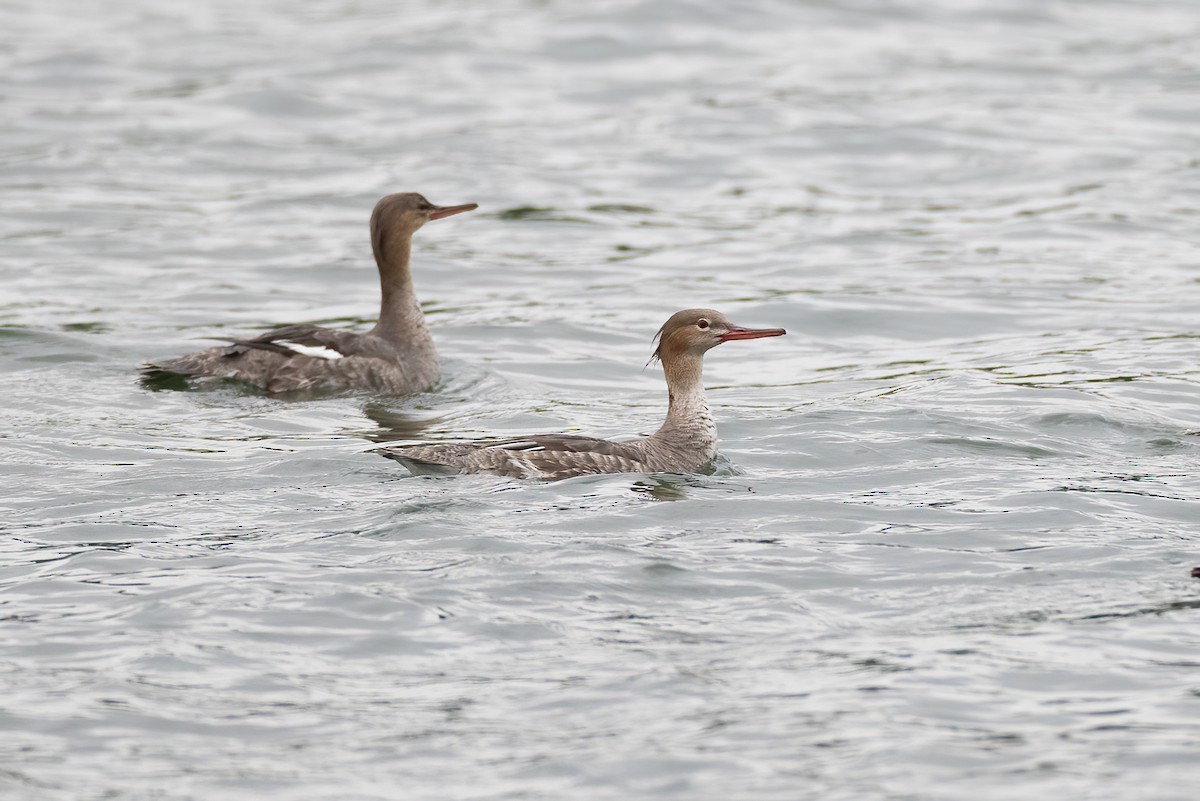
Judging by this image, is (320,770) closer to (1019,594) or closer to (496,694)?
(496,694)

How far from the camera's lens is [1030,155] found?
902 inches

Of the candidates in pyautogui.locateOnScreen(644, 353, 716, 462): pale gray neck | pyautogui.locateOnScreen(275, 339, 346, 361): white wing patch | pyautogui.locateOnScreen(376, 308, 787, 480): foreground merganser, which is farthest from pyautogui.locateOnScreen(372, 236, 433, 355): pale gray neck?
pyautogui.locateOnScreen(644, 353, 716, 462): pale gray neck

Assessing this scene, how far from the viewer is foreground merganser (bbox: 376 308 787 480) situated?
1090cm

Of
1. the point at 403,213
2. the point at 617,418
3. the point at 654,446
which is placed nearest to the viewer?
the point at 654,446

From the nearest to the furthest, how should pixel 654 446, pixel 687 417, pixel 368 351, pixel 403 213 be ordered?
pixel 654 446
pixel 687 417
pixel 368 351
pixel 403 213

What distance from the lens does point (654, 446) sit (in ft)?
37.6

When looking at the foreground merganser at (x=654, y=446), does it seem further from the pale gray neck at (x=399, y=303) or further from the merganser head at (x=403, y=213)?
the merganser head at (x=403, y=213)

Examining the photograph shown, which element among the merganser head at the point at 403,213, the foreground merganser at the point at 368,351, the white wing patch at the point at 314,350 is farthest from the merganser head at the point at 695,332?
the merganser head at the point at 403,213

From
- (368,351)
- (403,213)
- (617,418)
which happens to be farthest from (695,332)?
(403,213)

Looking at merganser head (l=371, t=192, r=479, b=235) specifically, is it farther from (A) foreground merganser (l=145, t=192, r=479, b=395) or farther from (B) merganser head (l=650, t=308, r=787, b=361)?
(B) merganser head (l=650, t=308, r=787, b=361)

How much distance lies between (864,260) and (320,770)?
12755 mm

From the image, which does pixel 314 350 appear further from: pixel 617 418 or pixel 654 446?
pixel 654 446

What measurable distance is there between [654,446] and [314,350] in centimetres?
366

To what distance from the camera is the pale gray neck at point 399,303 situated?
48.2 feet
